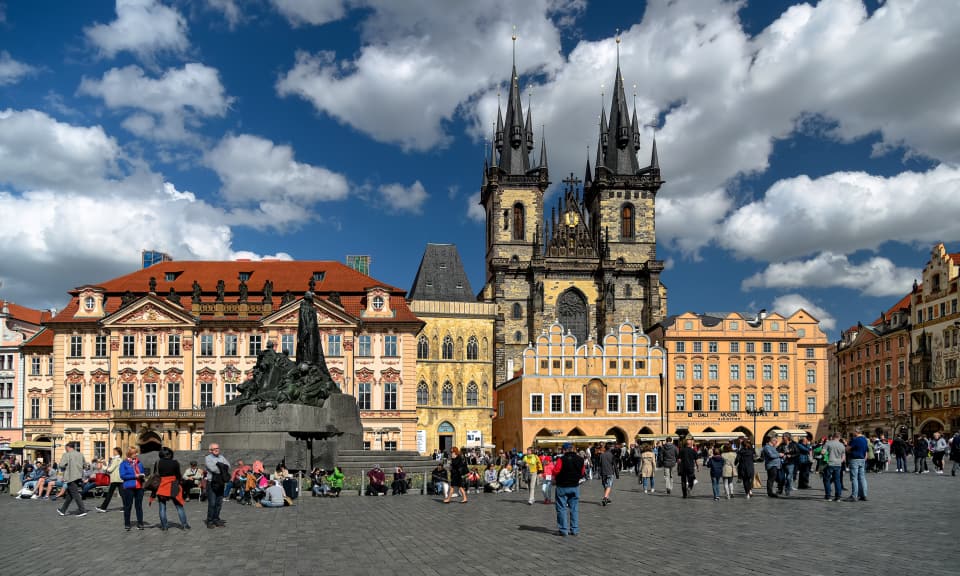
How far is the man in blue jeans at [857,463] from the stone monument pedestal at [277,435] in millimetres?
13525

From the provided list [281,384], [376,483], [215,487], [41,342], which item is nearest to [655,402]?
[41,342]

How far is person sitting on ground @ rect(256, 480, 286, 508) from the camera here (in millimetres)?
21469

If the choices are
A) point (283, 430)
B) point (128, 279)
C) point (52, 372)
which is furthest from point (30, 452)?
point (283, 430)

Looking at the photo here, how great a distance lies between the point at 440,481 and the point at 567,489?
9766 mm

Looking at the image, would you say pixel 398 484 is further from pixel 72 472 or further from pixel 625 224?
pixel 625 224

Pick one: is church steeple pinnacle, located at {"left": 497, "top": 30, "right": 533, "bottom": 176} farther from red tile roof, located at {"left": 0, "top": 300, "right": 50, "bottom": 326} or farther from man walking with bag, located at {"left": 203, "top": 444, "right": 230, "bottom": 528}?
man walking with bag, located at {"left": 203, "top": 444, "right": 230, "bottom": 528}

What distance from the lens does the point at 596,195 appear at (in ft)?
→ 298

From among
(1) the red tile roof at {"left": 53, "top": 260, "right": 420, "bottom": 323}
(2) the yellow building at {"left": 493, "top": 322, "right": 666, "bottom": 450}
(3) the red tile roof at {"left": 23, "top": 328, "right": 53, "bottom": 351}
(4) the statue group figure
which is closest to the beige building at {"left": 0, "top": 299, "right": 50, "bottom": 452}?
(3) the red tile roof at {"left": 23, "top": 328, "right": 53, "bottom": 351}

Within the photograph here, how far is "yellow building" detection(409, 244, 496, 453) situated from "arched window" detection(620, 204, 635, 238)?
18766 millimetres

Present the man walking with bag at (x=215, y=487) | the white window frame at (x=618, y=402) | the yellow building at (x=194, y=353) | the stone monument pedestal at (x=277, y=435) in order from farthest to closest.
→ the white window frame at (x=618, y=402)
the yellow building at (x=194, y=353)
the stone monument pedestal at (x=277, y=435)
the man walking with bag at (x=215, y=487)

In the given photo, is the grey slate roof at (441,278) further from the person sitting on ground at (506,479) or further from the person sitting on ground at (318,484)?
the person sitting on ground at (318,484)

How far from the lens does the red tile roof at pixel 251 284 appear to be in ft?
194

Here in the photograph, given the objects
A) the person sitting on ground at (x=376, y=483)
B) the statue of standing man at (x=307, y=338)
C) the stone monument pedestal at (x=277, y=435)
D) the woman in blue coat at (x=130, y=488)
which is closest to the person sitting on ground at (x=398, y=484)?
the person sitting on ground at (x=376, y=483)

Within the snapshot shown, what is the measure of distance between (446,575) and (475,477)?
16.5 metres
